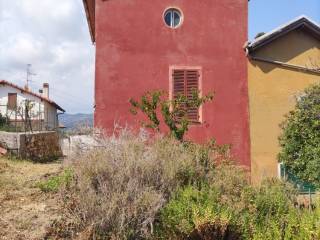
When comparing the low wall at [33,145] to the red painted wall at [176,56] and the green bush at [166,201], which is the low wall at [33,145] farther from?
the green bush at [166,201]

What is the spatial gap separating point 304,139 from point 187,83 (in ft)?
14.4

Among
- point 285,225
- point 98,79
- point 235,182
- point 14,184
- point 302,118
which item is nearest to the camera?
point 285,225

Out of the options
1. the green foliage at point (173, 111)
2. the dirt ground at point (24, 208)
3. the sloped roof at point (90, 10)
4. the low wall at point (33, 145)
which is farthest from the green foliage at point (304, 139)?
the low wall at point (33, 145)

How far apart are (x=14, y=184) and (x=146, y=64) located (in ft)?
19.0

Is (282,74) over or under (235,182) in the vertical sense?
over

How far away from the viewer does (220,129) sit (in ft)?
46.3

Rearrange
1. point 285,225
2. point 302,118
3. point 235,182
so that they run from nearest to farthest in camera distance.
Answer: point 285,225, point 235,182, point 302,118

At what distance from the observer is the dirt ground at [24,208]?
6.84 metres

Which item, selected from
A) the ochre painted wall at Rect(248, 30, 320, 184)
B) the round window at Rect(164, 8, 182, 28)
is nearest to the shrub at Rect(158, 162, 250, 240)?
the ochre painted wall at Rect(248, 30, 320, 184)

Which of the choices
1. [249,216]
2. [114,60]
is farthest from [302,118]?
[114,60]

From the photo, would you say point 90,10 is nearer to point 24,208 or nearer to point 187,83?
point 187,83

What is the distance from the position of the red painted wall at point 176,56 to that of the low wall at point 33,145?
3.45 metres

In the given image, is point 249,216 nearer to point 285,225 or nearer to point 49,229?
point 285,225

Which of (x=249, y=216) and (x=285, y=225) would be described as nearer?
(x=285, y=225)
